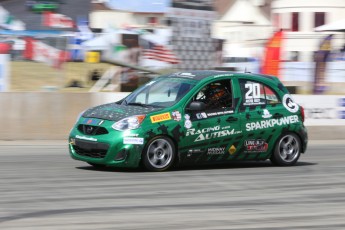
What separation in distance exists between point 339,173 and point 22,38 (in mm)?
21648

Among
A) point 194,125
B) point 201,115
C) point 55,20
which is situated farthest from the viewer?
point 55,20

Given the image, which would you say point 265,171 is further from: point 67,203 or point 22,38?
point 22,38

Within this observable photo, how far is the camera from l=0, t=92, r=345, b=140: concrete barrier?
17219 mm

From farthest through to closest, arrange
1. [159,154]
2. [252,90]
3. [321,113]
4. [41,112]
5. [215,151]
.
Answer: [321,113], [41,112], [252,90], [215,151], [159,154]

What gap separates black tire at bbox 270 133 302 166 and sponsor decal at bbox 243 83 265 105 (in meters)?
0.72

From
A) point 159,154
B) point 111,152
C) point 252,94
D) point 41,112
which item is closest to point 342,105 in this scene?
point 41,112

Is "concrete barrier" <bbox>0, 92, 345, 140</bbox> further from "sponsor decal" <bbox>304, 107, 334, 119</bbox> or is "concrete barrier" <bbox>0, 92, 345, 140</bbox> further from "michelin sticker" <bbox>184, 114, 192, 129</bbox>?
"michelin sticker" <bbox>184, 114, 192, 129</bbox>

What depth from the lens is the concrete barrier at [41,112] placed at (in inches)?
678

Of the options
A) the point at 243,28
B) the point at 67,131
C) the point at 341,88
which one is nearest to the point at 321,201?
the point at 67,131

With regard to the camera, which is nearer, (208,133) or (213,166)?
(208,133)

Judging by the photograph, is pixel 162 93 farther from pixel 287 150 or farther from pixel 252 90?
pixel 287 150

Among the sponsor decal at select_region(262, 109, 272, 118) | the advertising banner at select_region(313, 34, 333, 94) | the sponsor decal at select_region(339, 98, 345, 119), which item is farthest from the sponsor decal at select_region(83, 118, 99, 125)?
the advertising banner at select_region(313, 34, 333, 94)

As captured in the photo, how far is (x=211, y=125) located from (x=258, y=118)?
0.95 metres

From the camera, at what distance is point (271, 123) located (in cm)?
1279
